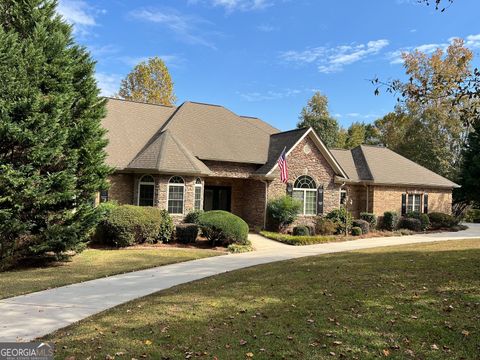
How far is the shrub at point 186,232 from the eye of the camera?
17859 mm

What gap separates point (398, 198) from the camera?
2806 centimetres

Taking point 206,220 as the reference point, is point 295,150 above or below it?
above

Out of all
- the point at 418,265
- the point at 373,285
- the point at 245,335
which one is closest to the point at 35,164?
the point at 245,335

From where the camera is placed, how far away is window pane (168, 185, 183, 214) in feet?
64.9

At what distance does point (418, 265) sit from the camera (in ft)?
35.3

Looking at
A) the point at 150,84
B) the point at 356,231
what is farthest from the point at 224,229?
the point at 150,84

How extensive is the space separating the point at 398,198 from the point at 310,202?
788 centimetres

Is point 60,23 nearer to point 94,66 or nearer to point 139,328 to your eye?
point 94,66

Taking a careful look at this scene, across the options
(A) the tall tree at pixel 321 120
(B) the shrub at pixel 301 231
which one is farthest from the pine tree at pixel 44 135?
(A) the tall tree at pixel 321 120

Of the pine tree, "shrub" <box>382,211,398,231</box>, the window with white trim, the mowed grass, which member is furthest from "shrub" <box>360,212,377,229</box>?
the pine tree

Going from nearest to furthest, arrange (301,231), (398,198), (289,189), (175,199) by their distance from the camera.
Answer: (175,199), (301,231), (289,189), (398,198)

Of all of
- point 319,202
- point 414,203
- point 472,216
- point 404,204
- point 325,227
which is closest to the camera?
point 325,227

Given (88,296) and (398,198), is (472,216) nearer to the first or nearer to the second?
(398,198)

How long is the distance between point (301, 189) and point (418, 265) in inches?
525
